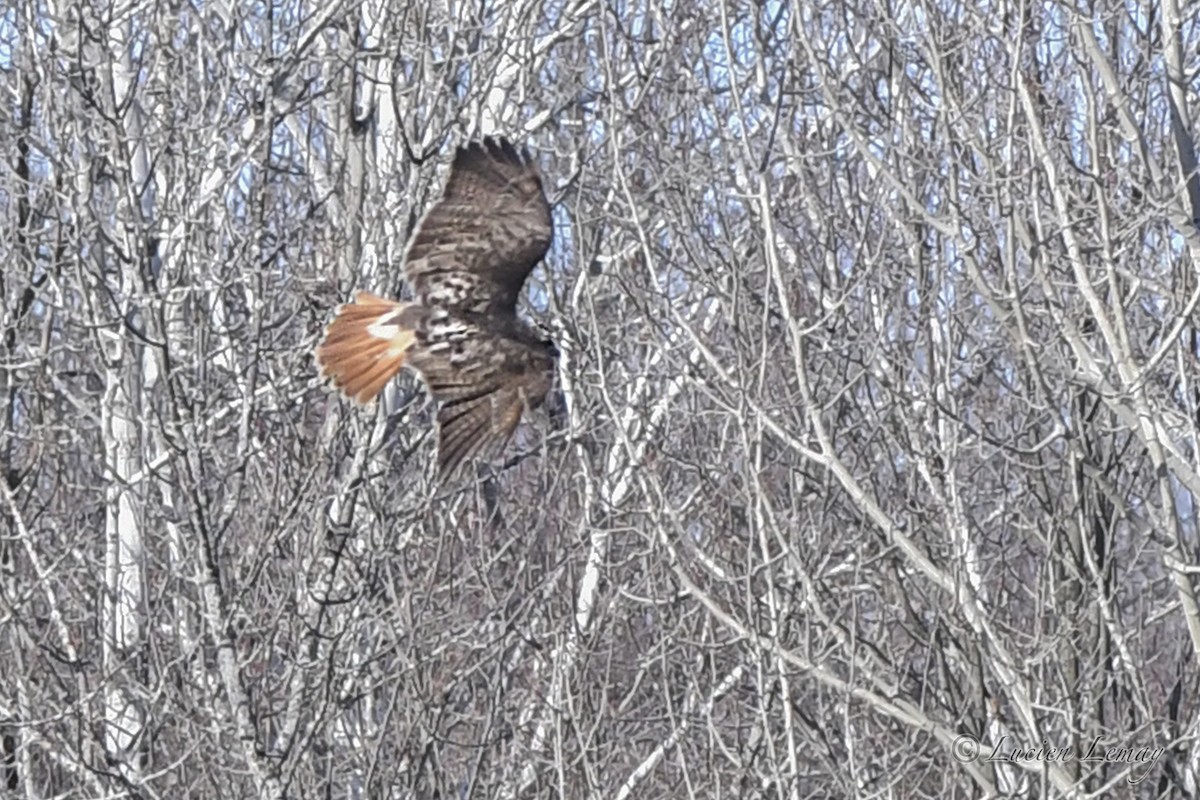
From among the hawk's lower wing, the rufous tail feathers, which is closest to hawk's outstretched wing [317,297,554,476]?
the hawk's lower wing

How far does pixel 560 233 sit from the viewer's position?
12.2m

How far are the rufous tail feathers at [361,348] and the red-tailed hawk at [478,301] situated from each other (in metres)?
0.17

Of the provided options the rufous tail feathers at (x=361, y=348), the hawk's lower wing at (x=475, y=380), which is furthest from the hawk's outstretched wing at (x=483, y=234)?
the rufous tail feathers at (x=361, y=348)

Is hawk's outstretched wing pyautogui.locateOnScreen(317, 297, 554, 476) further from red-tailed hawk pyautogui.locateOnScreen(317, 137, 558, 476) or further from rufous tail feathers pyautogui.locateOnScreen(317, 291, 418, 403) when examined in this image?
rufous tail feathers pyautogui.locateOnScreen(317, 291, 418, 403)

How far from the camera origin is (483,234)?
323 inches

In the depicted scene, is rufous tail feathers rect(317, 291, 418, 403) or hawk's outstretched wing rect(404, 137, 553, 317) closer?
rufous tail feathers rect(317, 291, 418, 403)

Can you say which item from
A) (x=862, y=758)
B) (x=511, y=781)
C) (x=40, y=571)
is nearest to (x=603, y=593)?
(x=511, y=781)

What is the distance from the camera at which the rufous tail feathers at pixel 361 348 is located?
7.61 metres

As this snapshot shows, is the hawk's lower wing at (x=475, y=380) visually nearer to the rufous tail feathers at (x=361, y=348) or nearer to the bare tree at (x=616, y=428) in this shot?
the bare tree at (x=616, y=428)

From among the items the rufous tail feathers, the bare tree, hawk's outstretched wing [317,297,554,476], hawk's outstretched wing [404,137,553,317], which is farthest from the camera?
hawk's outstretched wing [404,137,553,317]

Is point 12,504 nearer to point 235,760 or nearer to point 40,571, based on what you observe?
point 40,571

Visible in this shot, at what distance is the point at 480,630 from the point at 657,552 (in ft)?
2.72

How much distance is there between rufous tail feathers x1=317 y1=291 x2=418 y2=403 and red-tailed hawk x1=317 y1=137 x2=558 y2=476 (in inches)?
6.5

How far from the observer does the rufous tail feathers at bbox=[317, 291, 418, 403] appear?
25.0 ft
